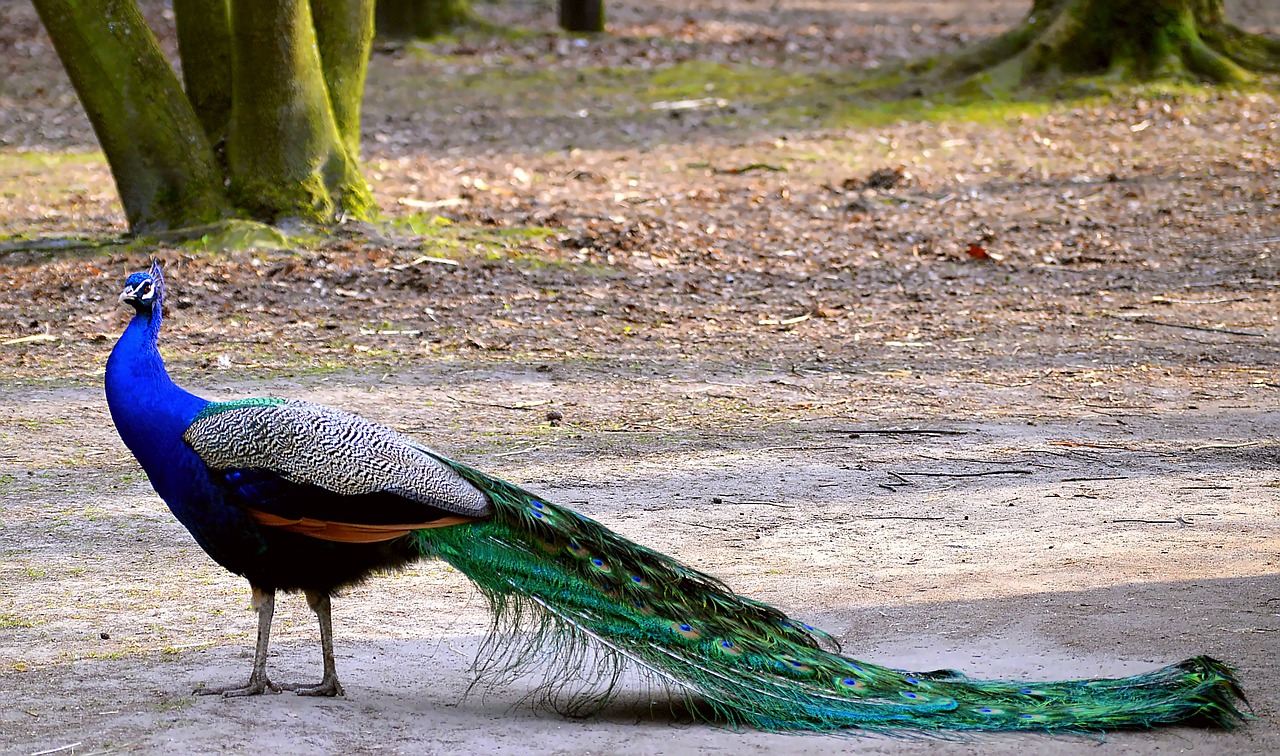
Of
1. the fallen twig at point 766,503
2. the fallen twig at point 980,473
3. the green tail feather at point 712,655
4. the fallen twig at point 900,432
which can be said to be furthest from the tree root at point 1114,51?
the green tail feather at point 712,655

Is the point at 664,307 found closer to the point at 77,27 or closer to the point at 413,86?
the point at 77,27

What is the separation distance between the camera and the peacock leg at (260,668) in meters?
4.64

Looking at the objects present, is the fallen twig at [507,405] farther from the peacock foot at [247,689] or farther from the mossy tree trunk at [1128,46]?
the mossy tree trunk at [1128,46]

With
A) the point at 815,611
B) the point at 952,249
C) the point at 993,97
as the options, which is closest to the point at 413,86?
the point at 993,97

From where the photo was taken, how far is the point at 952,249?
446 inches

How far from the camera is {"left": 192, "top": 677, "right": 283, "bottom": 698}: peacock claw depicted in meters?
4.63

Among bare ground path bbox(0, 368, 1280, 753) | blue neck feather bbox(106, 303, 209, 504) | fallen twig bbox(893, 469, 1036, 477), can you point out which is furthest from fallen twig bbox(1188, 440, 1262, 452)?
blue neck feather bbox(106, 303, 209, 504)

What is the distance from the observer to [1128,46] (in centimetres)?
1582

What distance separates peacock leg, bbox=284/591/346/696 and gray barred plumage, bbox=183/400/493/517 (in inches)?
19.6

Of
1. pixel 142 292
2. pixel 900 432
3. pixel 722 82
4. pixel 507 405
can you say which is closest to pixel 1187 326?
pixel 900 432

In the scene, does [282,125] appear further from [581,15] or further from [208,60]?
[581,15]

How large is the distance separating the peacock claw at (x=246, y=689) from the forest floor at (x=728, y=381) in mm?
59

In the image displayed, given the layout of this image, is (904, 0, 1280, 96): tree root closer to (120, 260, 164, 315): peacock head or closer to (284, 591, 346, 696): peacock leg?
(120, 260, 164, 315): peacock head

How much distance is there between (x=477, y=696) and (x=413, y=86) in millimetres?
13839
